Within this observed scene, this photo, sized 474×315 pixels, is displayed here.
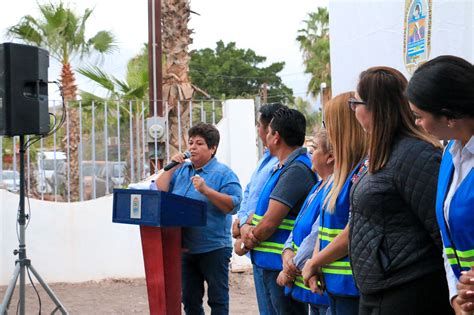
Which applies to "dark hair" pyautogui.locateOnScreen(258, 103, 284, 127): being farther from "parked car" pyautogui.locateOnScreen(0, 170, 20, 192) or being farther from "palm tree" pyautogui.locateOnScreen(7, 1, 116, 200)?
"palm tree" pyautogui.locateOnScreen(7, 1, 116, 200)

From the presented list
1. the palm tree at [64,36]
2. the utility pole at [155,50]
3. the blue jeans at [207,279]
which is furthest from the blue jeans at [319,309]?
the palm tree at [64,36]

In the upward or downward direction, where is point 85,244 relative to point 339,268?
downward

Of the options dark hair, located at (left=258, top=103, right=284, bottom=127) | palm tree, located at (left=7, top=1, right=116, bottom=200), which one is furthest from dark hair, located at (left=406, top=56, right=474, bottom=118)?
palm tree, located at (left=7, top=1, right=116, bottom=200)

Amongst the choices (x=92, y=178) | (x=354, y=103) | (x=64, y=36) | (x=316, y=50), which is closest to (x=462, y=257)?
(x=354, y=103)

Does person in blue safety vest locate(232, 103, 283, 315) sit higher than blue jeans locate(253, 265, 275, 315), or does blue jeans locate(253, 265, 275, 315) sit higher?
person in blue safety vest locate(232, 103, 283, 315)

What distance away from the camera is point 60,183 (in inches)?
322

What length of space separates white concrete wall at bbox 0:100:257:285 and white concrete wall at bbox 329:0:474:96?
12.1ft

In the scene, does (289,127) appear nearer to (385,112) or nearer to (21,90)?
(385,112)

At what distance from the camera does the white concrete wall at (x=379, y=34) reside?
3752mm

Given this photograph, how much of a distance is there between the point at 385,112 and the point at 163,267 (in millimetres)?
2296

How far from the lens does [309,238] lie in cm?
327

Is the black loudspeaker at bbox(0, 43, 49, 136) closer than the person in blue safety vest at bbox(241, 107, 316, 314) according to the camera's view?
No

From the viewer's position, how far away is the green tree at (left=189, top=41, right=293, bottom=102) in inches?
1625

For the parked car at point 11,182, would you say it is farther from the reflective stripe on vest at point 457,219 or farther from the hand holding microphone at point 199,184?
the reflective stripe on vest at point 457,219
